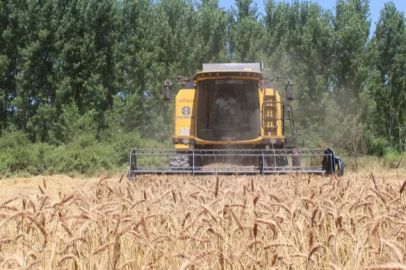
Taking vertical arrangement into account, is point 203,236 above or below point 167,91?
below

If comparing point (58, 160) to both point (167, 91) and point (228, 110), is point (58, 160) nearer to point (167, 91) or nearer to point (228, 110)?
point (167, 91)

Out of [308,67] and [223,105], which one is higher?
[308,67]

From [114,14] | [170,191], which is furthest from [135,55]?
[170,191]

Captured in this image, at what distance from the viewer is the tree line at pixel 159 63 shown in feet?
78.2

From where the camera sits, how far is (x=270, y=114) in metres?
9.70

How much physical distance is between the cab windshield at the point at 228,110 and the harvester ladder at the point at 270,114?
0.16 meters

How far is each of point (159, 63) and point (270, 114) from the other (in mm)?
17160

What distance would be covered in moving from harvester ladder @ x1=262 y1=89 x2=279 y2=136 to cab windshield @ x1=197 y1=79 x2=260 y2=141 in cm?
16

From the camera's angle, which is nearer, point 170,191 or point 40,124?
point 170,191

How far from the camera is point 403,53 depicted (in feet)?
94.3

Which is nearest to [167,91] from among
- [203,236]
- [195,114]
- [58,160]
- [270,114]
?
[195,114]

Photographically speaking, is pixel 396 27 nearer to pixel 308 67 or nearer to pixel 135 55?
pixel 308 67

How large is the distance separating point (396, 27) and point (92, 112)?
58.3ft

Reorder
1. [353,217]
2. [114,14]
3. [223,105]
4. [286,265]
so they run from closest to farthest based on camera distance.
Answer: [286,265] → [353,217] → [223,105] → [114,14]
